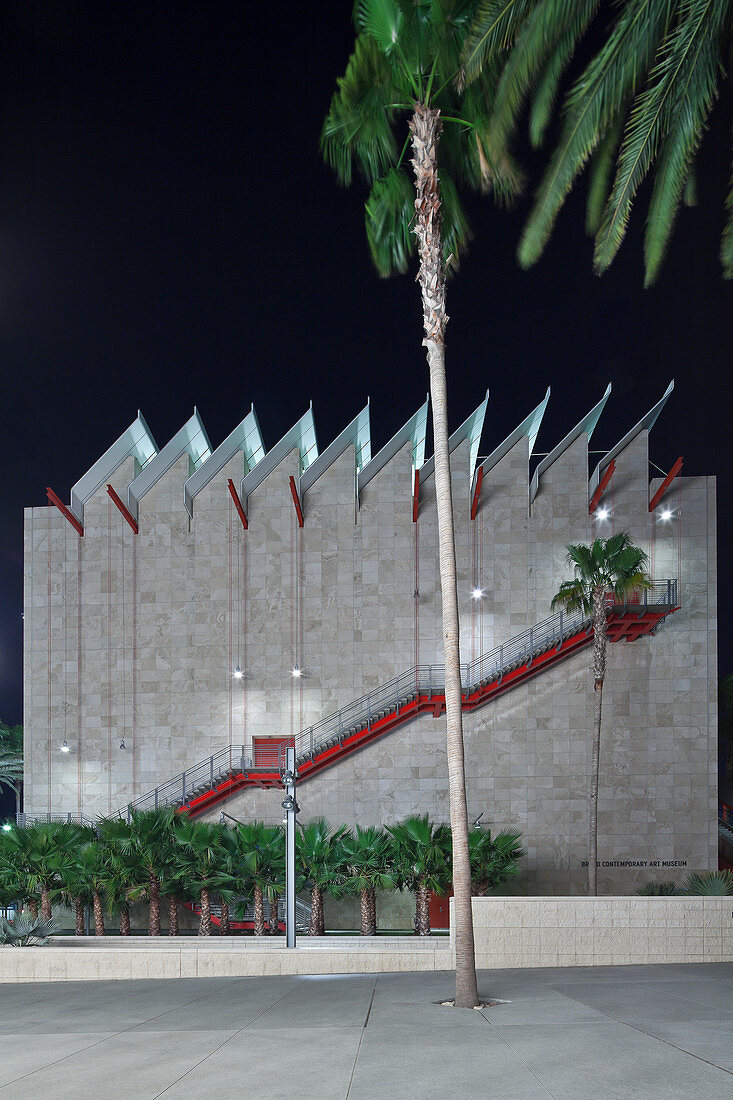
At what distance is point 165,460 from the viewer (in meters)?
31.0

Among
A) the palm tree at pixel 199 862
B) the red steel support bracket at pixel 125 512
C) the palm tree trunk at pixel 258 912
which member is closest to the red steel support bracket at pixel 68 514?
the red steel support bracket at pixel 125 512

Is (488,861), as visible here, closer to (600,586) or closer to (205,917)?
(205,917)

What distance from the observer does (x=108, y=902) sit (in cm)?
2205

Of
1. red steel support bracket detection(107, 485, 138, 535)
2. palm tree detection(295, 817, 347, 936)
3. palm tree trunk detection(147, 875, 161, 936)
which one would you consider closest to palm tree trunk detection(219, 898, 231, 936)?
palm tree trunk detection(147, 875, 161, 936)

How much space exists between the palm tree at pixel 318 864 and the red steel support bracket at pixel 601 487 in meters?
14.5

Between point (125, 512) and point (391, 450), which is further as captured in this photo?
point (125, 512)

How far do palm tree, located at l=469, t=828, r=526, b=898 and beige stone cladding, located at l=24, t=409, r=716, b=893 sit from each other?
564cm

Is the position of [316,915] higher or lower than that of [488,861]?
lower

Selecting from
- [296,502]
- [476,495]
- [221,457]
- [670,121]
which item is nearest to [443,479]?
[670,121]

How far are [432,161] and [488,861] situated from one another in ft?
56.4

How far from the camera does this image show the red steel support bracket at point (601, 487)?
95.5ft

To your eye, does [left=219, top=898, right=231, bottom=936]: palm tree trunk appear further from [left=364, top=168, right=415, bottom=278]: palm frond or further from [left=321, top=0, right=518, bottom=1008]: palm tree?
A: [left=364, top=168, right=415, bottom=278]: palm frond

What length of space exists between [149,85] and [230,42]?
19.1 feet

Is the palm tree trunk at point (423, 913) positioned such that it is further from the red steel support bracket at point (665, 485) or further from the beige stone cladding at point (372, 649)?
the red steel support bracket at point (665, 485)
